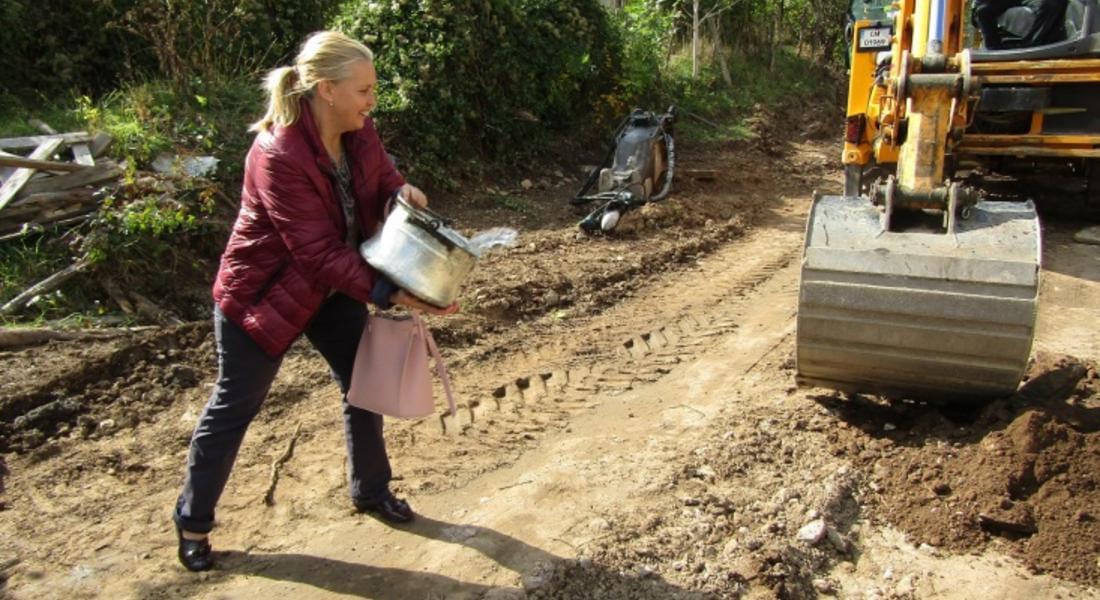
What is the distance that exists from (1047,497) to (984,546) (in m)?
0.33

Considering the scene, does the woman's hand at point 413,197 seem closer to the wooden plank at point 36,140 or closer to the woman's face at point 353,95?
the woman's face at point 353,95

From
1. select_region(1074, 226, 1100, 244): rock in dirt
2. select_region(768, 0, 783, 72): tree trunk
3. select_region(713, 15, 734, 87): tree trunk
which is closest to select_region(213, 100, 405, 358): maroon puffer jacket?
select_region(1074, 226, 1100, 244): rock in dirt

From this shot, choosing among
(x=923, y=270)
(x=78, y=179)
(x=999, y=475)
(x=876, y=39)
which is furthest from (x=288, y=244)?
(x=876, y=39)

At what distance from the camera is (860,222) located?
391 centimetres

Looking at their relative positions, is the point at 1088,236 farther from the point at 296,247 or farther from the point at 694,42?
the point at 296,247

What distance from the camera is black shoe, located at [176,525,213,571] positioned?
3.30 meters

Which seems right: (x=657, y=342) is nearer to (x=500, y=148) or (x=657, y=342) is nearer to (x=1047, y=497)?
(x=1047, y=497)

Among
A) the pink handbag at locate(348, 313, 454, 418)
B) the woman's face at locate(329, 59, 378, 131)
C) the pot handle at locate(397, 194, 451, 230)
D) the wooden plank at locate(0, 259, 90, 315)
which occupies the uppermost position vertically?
the woman's face at locate(329, 59, 378, 131)

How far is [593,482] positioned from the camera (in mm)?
3830

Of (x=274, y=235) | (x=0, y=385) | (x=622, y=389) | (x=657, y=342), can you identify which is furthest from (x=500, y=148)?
(x=274, y=235)

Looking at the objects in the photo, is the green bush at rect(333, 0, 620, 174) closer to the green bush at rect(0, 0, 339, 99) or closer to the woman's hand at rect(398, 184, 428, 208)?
the green bush at rect(0, 0, 339, 99)

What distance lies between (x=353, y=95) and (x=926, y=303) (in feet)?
7.40

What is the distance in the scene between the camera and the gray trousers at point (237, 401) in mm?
3109

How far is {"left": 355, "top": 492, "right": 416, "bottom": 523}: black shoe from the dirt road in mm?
51
